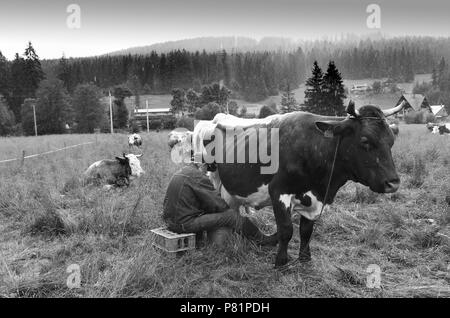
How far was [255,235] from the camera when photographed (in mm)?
5383

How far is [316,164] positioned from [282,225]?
2.52 feet

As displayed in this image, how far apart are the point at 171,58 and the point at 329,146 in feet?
179

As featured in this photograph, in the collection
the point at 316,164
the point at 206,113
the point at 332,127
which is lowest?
the point at 316,164

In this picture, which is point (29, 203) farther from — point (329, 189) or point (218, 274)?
point (329, 189)

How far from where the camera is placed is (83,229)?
238 inches

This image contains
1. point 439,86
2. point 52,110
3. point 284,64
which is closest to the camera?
point 439,86

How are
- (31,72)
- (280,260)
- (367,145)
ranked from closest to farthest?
(367,145)
(280,260)
(31,72)

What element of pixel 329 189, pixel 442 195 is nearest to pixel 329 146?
pixel 329 189

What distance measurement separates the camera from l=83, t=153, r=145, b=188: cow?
33.3 ft

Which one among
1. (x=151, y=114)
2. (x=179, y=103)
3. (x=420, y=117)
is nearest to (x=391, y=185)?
(x=420, y=117)

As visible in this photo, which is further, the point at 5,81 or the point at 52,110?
the point at 5,81

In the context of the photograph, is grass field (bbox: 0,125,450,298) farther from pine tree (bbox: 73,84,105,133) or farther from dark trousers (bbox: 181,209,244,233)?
pine tree (bbox: 73,84,105,133)

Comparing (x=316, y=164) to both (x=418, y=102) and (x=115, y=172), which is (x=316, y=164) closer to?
(x=115, y=172)
